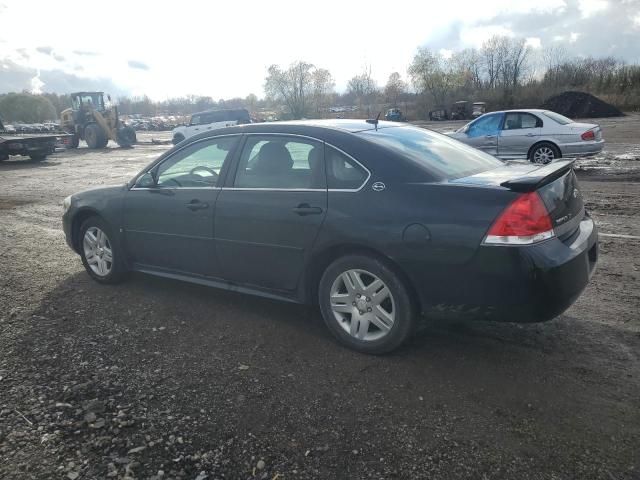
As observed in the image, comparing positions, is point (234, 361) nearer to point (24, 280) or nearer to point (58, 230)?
point (24, 280)

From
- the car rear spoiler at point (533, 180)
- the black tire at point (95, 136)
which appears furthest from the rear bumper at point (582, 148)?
the black tire at point (95, 136)

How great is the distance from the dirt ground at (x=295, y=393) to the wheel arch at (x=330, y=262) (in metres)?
→ 0.38

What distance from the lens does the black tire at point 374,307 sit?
3324mm

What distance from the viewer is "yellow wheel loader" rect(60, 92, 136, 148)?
91.2 ft

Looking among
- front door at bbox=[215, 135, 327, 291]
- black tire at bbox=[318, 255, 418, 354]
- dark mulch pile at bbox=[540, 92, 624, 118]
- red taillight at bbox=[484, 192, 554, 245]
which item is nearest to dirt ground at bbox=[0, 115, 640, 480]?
black tire at bbox=[318, 255, 418, 354]

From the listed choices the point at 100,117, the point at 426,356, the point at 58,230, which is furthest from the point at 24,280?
the point at 100,117

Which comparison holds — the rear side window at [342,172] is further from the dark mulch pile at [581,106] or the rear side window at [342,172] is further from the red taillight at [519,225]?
the dark mulch pile at [581,106]

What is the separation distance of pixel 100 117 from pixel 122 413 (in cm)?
2806

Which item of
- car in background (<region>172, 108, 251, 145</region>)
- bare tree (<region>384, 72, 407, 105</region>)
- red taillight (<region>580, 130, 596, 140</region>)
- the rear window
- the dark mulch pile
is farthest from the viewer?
bare tree (<region>384, 72, 407, 105</region>)

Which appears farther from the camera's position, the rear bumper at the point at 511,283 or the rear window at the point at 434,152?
the rear window at the point at 434,152

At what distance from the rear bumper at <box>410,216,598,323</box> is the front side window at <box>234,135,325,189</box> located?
1.10 meters

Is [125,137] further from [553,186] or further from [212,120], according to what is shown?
[553,186]

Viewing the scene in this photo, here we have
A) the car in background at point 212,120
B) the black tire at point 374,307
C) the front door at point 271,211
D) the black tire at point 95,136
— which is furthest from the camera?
the black tire at point 95,136

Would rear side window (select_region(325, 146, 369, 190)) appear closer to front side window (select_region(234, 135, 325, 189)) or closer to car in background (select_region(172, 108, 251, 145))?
front side window (select_region(234, 135, 325, 189))
